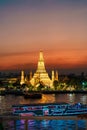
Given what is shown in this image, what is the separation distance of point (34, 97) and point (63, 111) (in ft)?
107

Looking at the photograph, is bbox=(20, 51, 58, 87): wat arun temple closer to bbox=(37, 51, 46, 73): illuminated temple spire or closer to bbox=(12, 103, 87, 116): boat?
bbox=(37, 51, 46, 73): illuminated temple spire

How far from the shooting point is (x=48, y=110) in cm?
2059

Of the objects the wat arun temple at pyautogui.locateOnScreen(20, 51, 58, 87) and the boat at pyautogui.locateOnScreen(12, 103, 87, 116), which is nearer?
the boat at pyautogui.locateOnScreen(12, 103, 87, 116)

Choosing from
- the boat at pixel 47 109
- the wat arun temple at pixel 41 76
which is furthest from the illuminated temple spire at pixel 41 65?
the boat at pixel 47 109

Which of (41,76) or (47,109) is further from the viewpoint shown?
(41,76)

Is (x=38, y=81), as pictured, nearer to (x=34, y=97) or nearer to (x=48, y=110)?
(x=34, y=97)

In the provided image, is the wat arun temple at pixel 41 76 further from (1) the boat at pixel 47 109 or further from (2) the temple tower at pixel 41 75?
(1) the boat at pixel 47 109

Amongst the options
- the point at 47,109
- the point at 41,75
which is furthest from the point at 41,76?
the point at 47,109

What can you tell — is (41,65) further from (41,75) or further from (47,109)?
(47,109)

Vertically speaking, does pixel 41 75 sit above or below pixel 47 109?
above

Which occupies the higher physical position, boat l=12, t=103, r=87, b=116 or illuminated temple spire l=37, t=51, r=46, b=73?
illuminated temple spire l=37, t=51, r=46, b=73

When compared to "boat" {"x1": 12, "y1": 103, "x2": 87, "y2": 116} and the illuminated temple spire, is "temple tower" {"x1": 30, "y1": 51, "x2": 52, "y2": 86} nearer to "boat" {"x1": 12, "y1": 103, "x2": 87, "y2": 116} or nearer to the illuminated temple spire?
the illuminated temple spire

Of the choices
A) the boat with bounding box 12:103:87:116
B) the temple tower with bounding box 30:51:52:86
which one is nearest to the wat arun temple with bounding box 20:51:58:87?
the temple tower with bounding box 30:51:52:86

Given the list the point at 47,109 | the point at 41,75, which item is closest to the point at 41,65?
the point at 41,75
